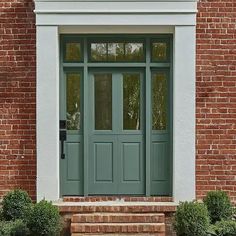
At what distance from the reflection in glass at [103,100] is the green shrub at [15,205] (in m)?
1.65

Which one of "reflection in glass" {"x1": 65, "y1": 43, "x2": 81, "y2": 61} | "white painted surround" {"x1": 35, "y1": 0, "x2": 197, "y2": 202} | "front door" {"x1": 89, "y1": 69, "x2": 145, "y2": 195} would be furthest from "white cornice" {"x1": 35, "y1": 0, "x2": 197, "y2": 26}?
"front door" {"x1": 89, "y1": 69, "x2": 145, "y2": 195}

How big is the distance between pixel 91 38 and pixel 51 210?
9.36 ft

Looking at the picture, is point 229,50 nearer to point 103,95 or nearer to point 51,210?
point 103,95

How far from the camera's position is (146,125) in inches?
347

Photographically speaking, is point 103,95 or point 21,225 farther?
point 103,95

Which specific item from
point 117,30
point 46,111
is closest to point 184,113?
point 117,30

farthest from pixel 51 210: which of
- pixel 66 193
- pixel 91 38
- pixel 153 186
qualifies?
pixel 91 38

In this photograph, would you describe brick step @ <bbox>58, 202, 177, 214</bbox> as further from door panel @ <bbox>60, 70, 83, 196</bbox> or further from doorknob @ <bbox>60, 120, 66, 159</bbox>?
doorknob @ <bbox>60, 120, 66, 159</bbox>

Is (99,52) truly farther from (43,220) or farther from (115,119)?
(43,220)

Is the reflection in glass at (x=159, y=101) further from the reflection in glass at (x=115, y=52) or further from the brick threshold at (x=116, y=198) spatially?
the brick threshold at (x=116, y=198)

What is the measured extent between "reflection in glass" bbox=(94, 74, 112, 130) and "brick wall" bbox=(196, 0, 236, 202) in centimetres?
143

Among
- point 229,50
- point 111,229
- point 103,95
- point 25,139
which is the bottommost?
point 111,229

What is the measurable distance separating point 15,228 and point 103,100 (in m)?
2.49

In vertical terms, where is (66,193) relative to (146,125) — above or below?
below
